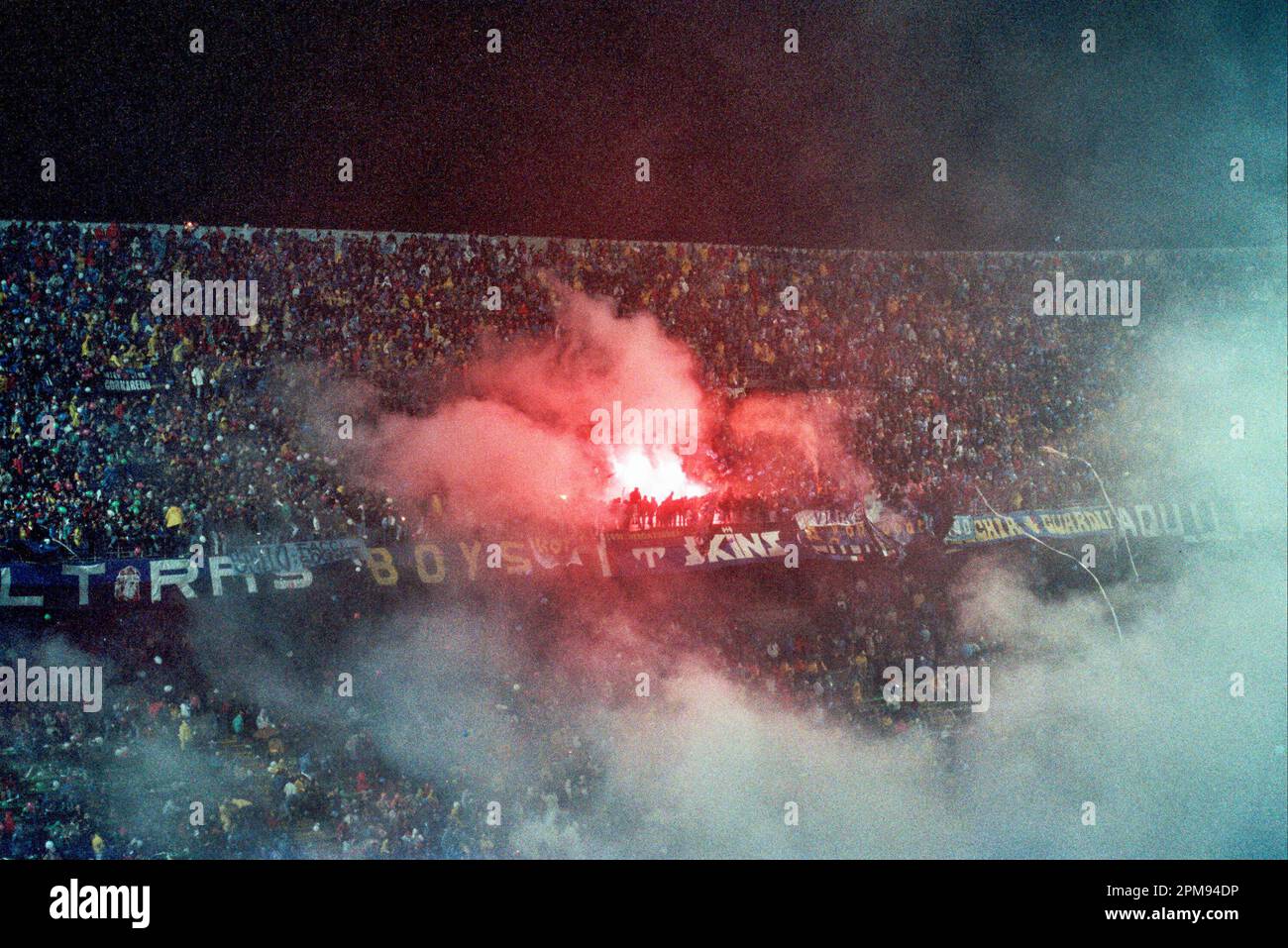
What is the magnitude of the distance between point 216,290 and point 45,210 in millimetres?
1406

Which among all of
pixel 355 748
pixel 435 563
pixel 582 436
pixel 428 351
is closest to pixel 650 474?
pixel 582 436

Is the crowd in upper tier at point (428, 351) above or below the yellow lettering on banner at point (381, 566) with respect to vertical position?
above

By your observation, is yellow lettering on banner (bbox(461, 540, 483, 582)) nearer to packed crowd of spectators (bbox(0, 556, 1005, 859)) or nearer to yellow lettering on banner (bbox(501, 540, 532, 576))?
yellow lettering on banner (bbox(501, 540, 532, 576))

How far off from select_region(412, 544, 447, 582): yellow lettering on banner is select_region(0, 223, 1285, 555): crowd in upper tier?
18 cm

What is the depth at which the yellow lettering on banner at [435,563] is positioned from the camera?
248 inches

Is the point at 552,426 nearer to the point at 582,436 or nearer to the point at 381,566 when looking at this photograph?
the point at 582,436

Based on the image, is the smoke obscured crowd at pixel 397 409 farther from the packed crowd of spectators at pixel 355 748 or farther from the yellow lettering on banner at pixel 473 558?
the yellow lettering on banner at pixel 473 558

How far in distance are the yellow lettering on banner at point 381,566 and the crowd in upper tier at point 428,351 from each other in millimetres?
161

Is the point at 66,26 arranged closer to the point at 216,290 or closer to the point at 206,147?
the point at 206,147

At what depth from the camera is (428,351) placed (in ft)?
21.8

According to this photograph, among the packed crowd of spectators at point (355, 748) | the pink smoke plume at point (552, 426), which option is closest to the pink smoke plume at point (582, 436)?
the pink smoke plume at point (552, 426)

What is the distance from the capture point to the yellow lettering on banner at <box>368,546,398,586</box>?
248 inches

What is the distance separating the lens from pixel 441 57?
6656mm

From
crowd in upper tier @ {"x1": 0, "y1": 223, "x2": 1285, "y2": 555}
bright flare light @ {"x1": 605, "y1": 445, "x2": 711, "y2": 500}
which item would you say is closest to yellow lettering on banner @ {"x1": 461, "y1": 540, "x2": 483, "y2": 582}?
crowd in upper tier @ {"x1": 0, "y1": 223, "x2": 1285, "y2": 555}
